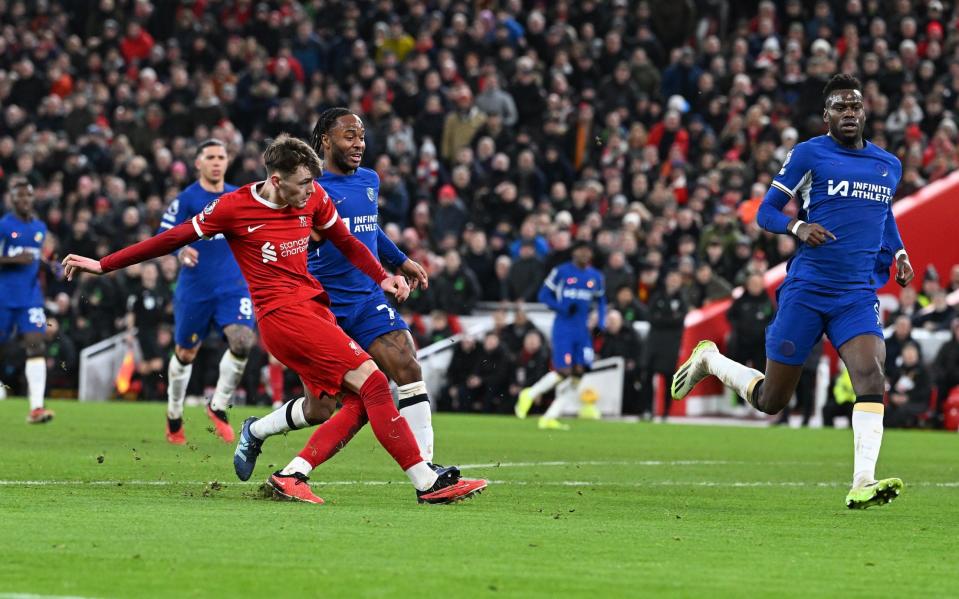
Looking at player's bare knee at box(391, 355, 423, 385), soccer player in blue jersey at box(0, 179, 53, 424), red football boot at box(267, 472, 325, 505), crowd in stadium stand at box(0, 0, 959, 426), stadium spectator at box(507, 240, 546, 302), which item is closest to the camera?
red football boot at box(267, 472, 325, 505)

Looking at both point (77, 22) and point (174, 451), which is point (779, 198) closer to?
point (174, 451)

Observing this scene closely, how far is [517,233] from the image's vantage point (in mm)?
27203

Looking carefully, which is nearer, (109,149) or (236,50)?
(109,149)

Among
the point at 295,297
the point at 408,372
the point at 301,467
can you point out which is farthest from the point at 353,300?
the point at 301,467

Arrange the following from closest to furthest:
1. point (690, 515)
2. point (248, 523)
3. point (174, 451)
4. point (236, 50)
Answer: point (248, 523) < point (690, 515) < point (174, 451) < point (236, 50)

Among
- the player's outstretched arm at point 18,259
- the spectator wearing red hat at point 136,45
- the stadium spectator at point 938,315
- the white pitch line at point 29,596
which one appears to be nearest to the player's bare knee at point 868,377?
the white pitch line at point 29,596

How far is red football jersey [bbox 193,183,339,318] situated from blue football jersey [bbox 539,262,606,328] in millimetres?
13127

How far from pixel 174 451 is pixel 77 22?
22166 mm

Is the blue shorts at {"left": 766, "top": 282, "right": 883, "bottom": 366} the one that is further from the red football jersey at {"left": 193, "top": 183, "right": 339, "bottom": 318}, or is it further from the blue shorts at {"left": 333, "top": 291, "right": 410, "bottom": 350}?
the red football jersey at {"left": 193, "top": 183, "right": 339, "bottom": 318}

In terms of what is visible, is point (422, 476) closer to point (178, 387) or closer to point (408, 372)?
point (408, 372)

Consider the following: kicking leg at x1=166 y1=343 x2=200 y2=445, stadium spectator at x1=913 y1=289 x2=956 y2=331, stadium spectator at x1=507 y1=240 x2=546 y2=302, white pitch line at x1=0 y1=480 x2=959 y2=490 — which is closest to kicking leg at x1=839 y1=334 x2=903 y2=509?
white pitch line at x1=0 y1=480 x2=959 y2=490

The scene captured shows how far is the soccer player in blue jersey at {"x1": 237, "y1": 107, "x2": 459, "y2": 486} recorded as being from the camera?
10.7 meters

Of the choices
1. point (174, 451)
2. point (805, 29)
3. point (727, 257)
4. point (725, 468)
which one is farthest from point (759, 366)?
point (174, 451)

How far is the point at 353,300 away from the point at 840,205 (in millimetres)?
3064
